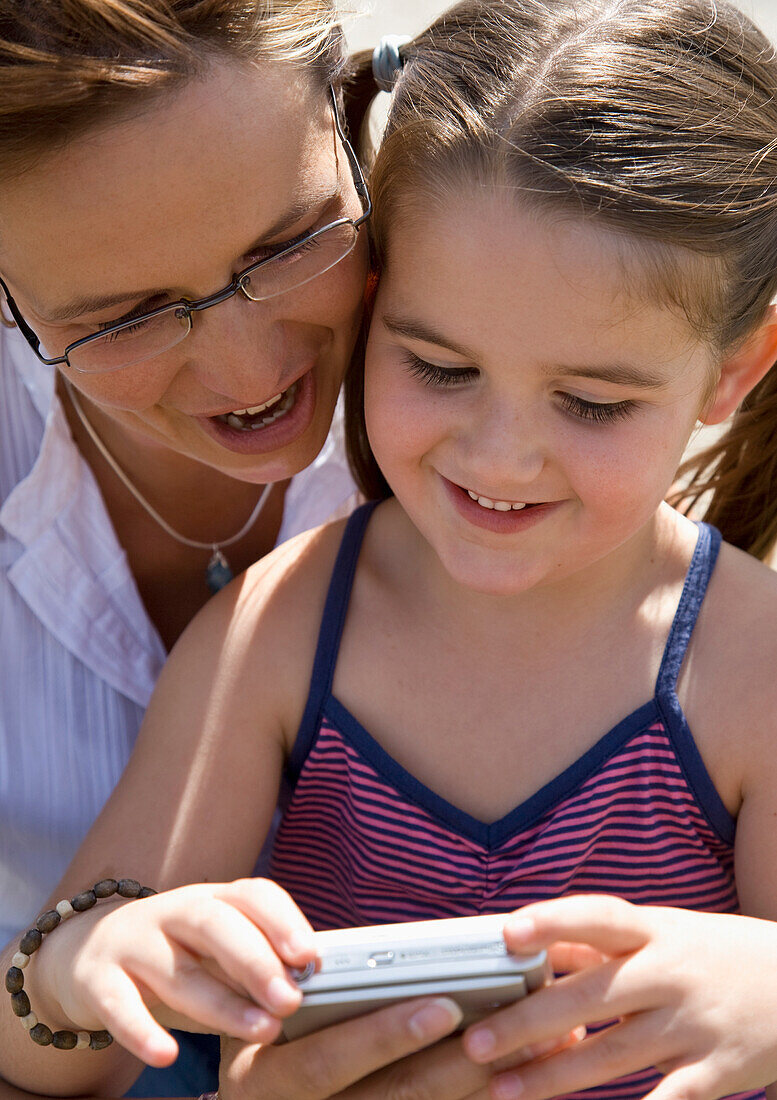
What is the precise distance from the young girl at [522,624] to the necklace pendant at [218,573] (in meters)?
0.32

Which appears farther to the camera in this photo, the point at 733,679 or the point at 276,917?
the point at 733,679

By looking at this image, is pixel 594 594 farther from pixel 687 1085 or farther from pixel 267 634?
pixel 687 1085

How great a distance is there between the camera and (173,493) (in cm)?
274

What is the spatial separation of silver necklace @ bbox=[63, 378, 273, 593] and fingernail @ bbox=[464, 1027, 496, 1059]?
1355 mm

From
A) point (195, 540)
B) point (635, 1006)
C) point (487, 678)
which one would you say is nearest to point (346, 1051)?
point (635, 1006)

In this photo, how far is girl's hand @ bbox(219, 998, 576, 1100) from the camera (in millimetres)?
1486

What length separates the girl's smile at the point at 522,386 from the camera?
1716mm

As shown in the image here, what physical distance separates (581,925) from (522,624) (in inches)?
31.2

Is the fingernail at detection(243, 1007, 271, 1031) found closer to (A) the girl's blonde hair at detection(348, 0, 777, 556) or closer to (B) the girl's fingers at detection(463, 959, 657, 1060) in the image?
(B) the girl's fingers at detection(463, 959, 657, 1060)

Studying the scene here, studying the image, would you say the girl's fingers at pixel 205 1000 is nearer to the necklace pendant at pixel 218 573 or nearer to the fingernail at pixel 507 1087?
the fingernail at pixel 507 1087

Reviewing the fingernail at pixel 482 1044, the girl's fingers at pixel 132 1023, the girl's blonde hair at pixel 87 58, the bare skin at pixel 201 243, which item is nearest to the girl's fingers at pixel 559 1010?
the fingernail at pixel 482 1044

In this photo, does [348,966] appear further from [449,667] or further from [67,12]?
[67,12]

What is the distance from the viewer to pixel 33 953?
1995 millimetres

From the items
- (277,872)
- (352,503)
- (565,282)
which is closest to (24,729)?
(277,872)
